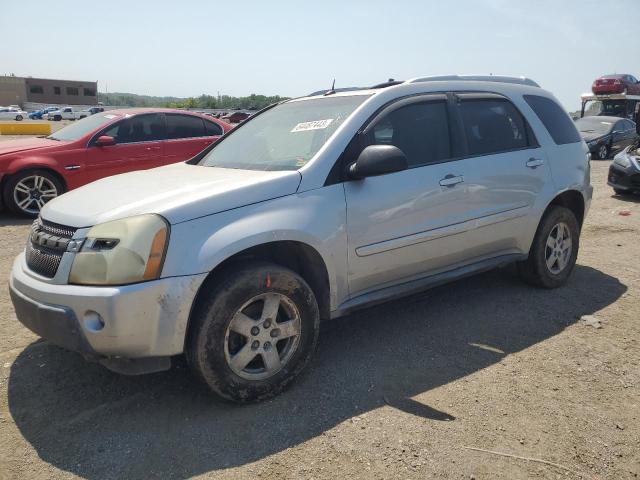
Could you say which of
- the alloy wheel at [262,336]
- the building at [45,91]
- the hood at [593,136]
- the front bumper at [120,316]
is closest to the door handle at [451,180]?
the alloy wheel at [262,336]

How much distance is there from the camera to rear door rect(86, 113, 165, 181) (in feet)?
25.8

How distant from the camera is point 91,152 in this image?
7852 mm

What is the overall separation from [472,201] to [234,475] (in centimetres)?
255

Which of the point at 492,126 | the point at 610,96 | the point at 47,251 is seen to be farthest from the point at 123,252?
the point at 610,96

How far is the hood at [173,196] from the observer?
9.07 feet

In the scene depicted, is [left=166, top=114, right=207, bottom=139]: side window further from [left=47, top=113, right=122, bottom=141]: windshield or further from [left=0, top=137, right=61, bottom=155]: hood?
[left=0, top=137, right=61, bottom=155]: hood

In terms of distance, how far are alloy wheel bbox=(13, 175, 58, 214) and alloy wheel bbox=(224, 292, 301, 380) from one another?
19.3 ft

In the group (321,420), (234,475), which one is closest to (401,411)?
(321,420)

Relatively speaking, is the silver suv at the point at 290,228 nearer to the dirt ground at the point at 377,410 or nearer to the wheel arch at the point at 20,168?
the dirt ground at the point at 377,410

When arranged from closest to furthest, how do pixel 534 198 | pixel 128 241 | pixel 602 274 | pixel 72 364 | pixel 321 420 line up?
pixel 128 241 < pixel 321 420 < pixel 72 364 < pixel 534 198 < pixel 602 274

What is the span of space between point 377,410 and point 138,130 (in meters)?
6.77

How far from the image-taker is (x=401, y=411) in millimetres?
2875

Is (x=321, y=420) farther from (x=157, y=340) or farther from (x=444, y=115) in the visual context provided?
(x=444, y=115)

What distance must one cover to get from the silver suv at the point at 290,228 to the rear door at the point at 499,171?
0.05ft
